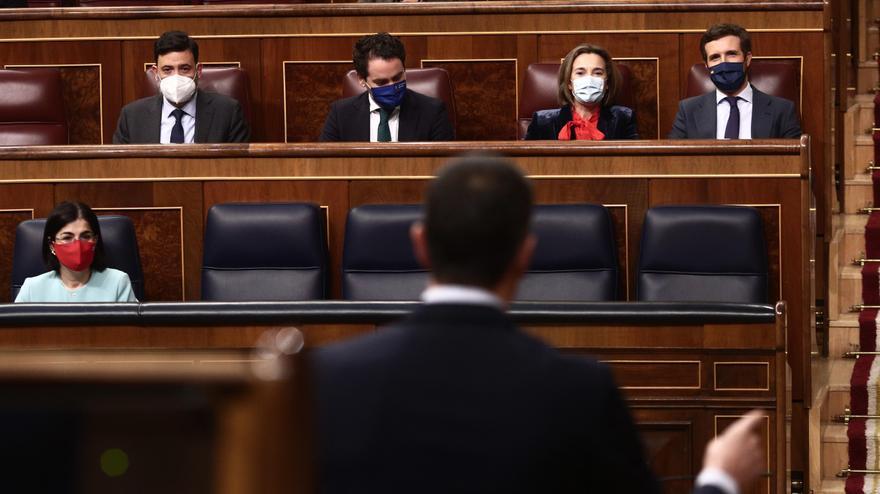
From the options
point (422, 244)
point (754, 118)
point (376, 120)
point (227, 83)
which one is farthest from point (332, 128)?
point (422, 244)

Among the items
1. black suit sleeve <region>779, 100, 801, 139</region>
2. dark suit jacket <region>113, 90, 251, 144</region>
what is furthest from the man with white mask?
black suit sleeve <region>779, 100, 801, 139</region>

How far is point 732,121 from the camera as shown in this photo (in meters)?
2.49

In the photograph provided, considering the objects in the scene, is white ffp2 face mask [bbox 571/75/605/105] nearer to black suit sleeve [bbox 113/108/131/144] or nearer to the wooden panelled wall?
the wooden panelled wall

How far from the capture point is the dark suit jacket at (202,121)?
2586 mm

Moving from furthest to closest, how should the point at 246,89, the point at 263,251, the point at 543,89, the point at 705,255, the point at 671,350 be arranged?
the point at 246,89 → the point at 543,89 → the point at 263,251 → the point at 705,255 → the point at 671,350

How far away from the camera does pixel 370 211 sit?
2.12 metres

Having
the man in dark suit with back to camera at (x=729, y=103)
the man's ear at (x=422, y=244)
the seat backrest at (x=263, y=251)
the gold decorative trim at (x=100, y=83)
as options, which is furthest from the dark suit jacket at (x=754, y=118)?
the man's ear at (x=422, y=244)

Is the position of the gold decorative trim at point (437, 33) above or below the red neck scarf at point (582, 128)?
above

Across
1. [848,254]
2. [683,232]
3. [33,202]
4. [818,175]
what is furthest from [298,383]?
[848,254]

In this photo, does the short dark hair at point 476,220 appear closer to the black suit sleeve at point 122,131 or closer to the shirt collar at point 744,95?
the shirt collar at point 744,95

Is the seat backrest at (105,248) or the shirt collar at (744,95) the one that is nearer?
the seat backrest at (105,248)

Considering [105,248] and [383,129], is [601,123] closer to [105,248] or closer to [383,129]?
[383,129]

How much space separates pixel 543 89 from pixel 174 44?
0.69 metres

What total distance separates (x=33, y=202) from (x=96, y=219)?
215 millimetres
